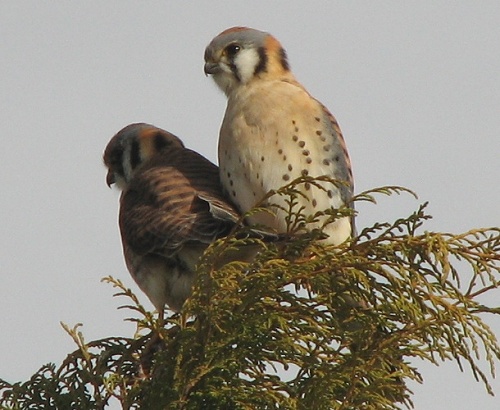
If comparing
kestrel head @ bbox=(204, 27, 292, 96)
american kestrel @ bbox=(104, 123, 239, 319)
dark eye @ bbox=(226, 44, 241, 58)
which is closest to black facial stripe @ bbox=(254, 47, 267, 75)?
kestrel head @ bbox=(204, 27, 292, 96)

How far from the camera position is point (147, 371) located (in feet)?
13.8

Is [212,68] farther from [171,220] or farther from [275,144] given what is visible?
[171,220]

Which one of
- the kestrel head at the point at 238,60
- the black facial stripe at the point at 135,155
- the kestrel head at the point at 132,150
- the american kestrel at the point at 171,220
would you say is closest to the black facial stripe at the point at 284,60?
the kestrel head at the point at 238,60

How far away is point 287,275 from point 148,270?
1295 millimetres

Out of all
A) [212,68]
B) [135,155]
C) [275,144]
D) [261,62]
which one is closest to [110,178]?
[135,155]

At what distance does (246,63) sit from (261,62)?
8 cm

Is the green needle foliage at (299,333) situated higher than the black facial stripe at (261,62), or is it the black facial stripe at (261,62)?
the black facial stripe at (261,62)

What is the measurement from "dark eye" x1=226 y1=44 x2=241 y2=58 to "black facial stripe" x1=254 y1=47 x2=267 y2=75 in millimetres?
107

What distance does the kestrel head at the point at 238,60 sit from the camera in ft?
17.9

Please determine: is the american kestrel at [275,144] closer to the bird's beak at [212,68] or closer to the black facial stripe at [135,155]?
the bird's beak at [212,68]

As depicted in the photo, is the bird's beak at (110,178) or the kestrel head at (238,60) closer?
the kestrel head at (238,60)

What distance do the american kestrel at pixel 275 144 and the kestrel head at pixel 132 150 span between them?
2.07 ft

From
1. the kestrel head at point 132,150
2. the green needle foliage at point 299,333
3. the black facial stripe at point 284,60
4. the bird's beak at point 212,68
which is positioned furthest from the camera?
the kestrel head at point 132,150

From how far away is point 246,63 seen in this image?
5504mm
